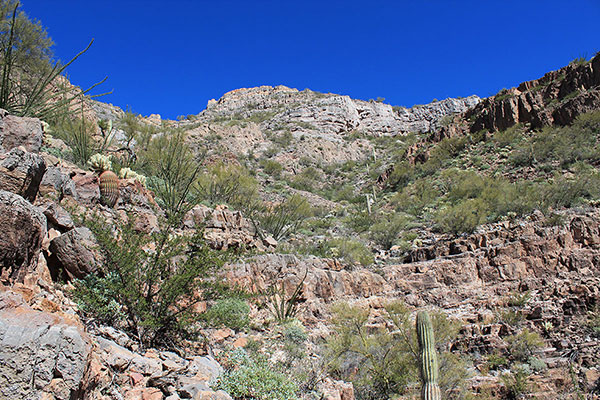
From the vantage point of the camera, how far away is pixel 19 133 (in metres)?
6.38

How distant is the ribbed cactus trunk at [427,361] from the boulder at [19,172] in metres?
6.73

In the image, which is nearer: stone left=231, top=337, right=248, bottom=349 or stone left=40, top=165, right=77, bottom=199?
stone left=40, top=165, right=77, bottom=199

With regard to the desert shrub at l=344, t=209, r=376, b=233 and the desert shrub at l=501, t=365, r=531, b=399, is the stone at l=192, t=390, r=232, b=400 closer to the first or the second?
the desert shrub at l=501, t=365, r=531, b=399

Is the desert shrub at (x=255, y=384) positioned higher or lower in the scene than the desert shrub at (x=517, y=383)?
higher

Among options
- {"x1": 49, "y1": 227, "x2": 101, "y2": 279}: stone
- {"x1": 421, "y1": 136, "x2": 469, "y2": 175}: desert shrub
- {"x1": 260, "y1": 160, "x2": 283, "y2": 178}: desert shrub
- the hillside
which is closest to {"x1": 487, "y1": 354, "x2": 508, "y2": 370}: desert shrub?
the hillside

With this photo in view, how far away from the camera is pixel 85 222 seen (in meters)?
5.52

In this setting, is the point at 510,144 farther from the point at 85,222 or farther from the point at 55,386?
the point at 55,386

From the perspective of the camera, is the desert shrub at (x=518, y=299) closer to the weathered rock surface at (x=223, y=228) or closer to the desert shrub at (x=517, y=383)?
the desert shrub at (x=517, y=383)

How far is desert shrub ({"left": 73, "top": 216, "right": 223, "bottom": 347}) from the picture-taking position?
518 centimetres

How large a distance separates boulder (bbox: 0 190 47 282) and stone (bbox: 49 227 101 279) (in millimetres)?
884

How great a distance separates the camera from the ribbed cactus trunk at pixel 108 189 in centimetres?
862

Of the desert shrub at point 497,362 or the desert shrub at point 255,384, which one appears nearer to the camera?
the desert shrub at point 255,384

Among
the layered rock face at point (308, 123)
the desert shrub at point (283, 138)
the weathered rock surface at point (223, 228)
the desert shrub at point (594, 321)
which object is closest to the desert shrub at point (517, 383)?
the desert shrub at point (594, 321)

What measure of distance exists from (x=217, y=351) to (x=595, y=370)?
7.12m
